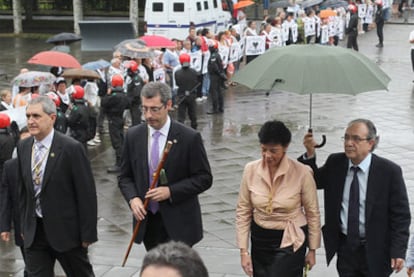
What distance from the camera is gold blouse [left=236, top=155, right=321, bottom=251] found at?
5566 mm

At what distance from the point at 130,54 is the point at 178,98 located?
120cm

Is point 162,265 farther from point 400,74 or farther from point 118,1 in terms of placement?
point 118,1

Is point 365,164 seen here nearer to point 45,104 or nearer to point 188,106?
point 45,104

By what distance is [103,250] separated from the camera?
28.6 ft

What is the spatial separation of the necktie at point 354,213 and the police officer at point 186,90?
9.42m

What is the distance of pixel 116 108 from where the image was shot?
12.5 metres

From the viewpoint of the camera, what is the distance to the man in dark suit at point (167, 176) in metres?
5.88

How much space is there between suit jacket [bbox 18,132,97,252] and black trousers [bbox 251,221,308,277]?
1272 mm

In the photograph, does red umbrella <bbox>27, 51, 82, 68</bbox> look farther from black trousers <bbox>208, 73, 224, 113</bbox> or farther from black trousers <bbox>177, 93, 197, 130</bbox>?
black trousers <bbox>208, 73, 224, 113</bbox>

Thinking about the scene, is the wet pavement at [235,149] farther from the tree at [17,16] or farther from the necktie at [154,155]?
the tree at [17,16]

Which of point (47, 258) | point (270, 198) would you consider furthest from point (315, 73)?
point (47, 258)

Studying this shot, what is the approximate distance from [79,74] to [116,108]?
57.9 inches

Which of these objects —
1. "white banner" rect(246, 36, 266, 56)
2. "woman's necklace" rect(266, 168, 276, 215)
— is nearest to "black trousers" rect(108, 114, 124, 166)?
"woman's necklace" rect(266, 168, 276, 215)

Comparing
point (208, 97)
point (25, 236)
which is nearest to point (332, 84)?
point (25, 236)
